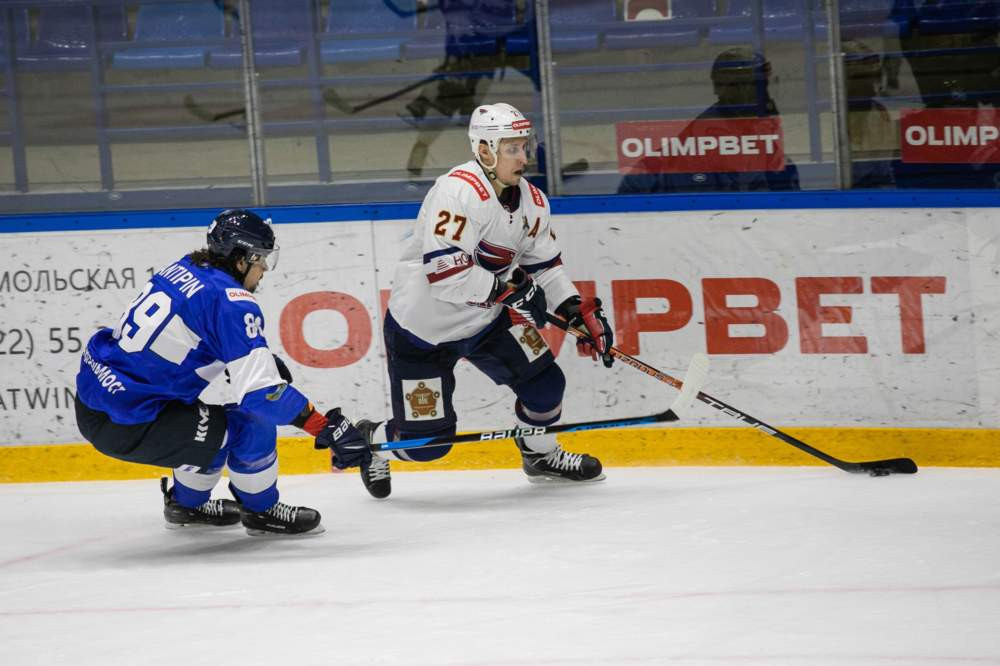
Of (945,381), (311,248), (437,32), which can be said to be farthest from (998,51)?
(311,248)

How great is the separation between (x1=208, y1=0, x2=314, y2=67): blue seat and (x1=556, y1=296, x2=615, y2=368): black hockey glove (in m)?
1.43

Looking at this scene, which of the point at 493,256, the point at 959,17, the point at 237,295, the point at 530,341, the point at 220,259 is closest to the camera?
the point at 237,295

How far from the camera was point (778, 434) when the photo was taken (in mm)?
4129

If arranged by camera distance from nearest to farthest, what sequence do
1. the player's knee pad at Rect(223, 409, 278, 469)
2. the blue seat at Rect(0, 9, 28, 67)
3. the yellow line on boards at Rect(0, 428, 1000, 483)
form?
the player's knee pad at Rect(223, 409, 278, 469)
the yellow line on boards at Rect(0, 428, 1000, 483)
the blue seat at Rect(0, 9, 28, 67)

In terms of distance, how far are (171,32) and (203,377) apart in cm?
173

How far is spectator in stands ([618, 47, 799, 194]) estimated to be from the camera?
4500 mm

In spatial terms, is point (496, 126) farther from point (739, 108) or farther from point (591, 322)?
point (739, 108)

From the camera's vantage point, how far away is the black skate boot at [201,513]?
396 centimetres

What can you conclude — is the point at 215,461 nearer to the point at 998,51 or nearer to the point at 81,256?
the point at 81,256

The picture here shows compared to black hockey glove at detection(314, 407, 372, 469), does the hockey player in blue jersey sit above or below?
above

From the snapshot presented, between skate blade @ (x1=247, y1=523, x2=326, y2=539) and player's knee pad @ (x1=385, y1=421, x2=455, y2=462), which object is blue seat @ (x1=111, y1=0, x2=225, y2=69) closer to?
player's knee pad @ (x1=385, y1=421, x2=455, y2=462)

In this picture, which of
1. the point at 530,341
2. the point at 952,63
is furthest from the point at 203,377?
the point at 952,63

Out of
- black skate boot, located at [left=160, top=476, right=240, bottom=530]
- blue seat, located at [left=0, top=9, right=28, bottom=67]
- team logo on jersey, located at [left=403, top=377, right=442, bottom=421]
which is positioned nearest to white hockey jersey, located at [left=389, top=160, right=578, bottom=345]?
team logo on jersey, located at [left=403, top=377, right=442, bottom=421]

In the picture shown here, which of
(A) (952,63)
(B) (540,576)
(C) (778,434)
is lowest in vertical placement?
(B) (540,576)
